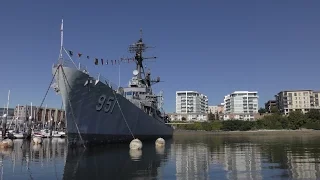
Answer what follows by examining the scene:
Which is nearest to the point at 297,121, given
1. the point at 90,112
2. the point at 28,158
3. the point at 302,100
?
the point at 302,100

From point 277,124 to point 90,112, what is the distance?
99433mm

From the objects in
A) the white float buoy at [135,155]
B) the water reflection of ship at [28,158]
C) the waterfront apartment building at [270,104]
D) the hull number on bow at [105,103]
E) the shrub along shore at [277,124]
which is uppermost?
the waterfront apartment building at [270,104]

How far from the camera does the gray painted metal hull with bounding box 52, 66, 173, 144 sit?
2912 cm

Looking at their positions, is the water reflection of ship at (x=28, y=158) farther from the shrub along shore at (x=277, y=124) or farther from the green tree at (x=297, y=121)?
the green tree at (x=297, y=121)

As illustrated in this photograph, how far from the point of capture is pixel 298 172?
1495cm

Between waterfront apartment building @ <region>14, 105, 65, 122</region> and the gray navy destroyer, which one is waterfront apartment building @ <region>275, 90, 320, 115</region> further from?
the gray navy destroyer

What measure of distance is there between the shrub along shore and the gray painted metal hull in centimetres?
9074

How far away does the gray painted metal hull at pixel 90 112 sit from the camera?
29.1m

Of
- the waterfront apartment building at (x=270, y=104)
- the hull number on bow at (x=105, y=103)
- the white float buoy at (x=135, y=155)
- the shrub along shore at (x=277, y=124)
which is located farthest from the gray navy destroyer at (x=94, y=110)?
the waterfront apartment building at (x=270, y=104)

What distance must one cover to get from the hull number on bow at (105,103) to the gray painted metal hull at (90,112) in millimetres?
161

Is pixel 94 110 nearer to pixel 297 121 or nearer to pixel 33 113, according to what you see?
pixel 33 113

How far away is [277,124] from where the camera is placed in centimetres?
11831

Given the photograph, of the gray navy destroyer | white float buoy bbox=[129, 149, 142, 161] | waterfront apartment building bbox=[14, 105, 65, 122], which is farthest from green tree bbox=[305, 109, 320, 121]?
white float buoy bbox=[129, 149, 142, 161]

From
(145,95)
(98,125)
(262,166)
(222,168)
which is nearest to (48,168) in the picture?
(222,168)
